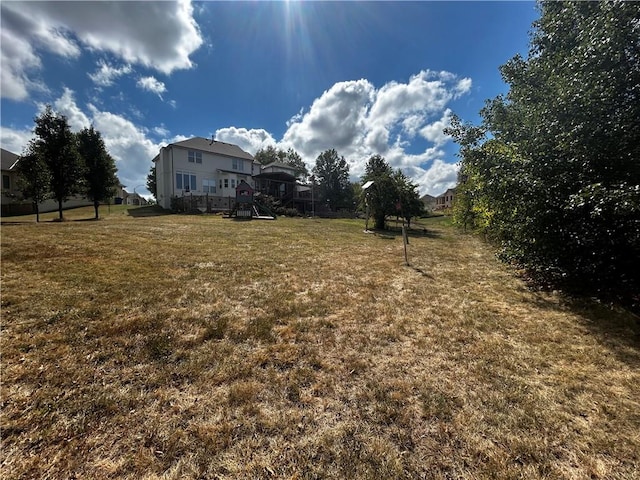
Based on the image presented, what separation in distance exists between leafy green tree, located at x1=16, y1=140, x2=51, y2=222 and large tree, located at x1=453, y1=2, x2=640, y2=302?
22.8 meters

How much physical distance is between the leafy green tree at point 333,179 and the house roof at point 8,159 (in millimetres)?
36897

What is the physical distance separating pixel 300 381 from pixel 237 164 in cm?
3479

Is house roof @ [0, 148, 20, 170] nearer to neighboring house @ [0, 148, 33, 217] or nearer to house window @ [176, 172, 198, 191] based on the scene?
neighboring house @ [0, 148, 33, 217]

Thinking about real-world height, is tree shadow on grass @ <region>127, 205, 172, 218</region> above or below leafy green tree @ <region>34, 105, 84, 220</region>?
below

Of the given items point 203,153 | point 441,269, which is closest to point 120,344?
point 441,269

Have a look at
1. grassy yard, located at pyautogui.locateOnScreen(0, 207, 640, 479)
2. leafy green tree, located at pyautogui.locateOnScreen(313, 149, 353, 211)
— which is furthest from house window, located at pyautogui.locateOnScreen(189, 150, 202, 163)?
grassy yard, located at pyautogui.locateOnScreen(0, 207, 640, 479)

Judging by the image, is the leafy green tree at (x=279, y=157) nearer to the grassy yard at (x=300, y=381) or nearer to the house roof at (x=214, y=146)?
the house roof at (x=214, y=146)

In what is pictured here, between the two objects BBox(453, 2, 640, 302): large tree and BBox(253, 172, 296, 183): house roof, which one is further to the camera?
BBox(253, 172, 296, 183): house roof

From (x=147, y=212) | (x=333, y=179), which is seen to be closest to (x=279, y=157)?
(x=333, y=179)

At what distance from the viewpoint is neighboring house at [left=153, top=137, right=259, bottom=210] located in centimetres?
2759

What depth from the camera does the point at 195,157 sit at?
29.7m

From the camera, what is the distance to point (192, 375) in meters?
2.71

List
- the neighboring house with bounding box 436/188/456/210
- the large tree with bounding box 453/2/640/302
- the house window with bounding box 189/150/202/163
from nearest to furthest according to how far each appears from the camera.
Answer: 1. the large tree with bounding box 453/2/640/302
2. the house window with bounding box 189/150/202/163
3. the neighboring house with bounding box 436/188/456/210

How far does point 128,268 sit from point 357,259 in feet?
19.6
